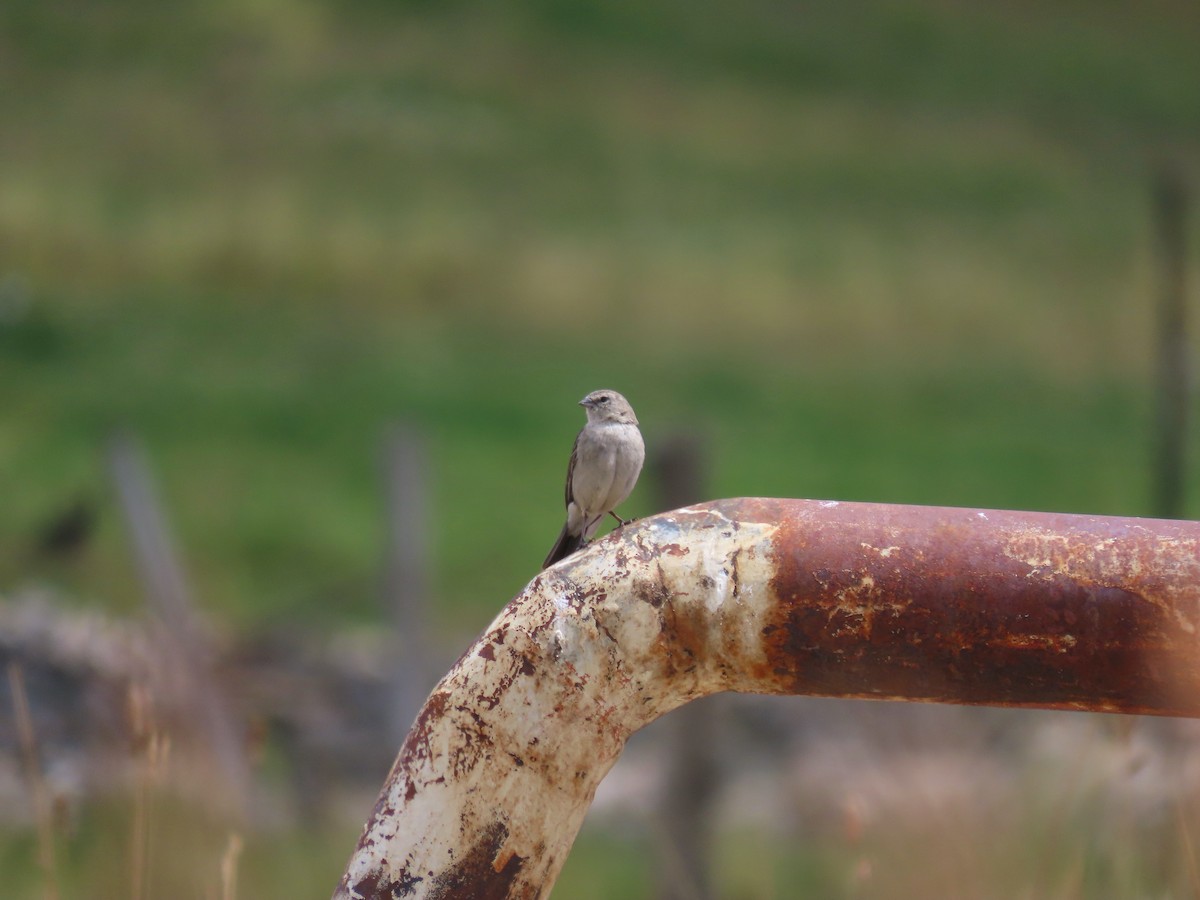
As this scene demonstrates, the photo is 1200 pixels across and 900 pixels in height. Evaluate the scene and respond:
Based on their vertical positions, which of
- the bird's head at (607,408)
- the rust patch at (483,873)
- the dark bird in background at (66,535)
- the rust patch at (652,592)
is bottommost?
the dark bird in background at (66,535)

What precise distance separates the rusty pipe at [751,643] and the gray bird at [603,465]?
1.90 metres

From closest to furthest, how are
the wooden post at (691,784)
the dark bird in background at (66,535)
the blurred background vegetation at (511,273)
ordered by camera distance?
1. the wooden post at (691,784)
2. the dark bird in background at (66,535)
3. the blurred background vegetation at (511,273)

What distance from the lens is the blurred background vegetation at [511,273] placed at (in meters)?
12.4

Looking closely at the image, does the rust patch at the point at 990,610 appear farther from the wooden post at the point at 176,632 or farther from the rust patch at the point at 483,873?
the wooden post at the point at 176,632

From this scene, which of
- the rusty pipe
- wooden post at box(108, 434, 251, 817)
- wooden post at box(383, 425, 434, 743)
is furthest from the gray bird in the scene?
wooden post at box(383, 425, 434, 743)

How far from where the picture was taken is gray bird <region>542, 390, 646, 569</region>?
325 centimetres

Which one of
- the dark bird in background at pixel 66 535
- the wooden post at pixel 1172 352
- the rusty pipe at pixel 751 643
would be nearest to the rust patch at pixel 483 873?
the rusty pipe at pixel 751 643

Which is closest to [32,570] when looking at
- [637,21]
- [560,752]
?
[560,752]

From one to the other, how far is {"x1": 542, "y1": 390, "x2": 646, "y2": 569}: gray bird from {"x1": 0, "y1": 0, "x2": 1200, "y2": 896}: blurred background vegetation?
695cm

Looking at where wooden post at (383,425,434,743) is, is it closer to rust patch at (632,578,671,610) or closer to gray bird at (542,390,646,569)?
gray bird at (542,390,646,569)

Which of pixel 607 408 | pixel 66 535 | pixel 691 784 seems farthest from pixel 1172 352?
pixel 66 535

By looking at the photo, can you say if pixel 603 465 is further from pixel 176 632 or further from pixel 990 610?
pixel 176 632

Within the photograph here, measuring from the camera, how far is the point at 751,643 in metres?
1.17

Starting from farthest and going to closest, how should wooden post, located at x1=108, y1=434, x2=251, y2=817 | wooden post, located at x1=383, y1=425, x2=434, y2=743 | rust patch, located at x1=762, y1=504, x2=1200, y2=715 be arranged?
wooden post, located at x1=383, y1=425, x2=434, y2=743
wooden post, located at x1=108, y1=434, x2=251, y2=817
rust patch, located at x1=762, y1=504, x2=1200, y2=715
